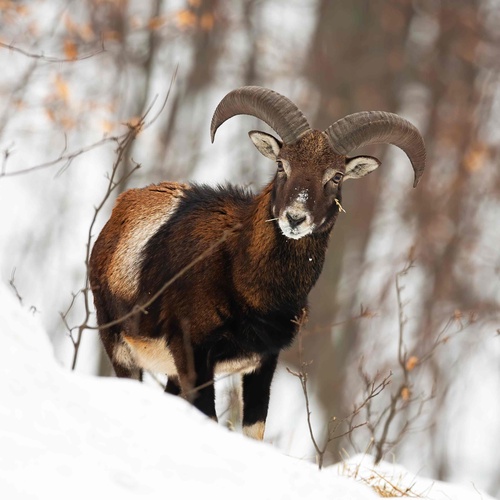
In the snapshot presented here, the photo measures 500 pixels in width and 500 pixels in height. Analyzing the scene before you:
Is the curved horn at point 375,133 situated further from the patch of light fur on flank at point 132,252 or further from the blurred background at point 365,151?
the blurred background at point 365,151

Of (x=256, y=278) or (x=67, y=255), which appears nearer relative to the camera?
(x=256, y=278)

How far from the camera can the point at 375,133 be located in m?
8.22

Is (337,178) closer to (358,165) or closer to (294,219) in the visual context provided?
(358,165)

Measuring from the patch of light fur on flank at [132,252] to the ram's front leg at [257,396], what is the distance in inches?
46.7

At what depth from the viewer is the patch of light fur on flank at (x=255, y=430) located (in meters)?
7.97

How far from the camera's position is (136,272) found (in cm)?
832

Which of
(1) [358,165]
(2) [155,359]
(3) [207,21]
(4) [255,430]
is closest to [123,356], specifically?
(2) [155,359]

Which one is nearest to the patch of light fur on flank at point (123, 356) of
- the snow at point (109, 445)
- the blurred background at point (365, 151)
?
the snow at point (109, 445)

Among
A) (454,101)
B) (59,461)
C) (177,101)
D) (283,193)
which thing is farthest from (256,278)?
(454,101)

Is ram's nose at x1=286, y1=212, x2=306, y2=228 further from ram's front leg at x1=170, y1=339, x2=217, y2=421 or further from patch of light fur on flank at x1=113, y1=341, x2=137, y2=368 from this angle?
patch of light fur on flank at x1=113, y1=341, x2=137, y2=368

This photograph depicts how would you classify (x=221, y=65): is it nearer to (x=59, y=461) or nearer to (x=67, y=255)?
(x=67, y=255)

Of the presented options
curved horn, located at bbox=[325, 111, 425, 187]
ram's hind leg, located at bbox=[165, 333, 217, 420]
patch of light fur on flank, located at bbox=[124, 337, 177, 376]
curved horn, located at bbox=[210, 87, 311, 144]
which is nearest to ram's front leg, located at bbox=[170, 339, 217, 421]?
ram's hind leg, located at bbox=[165, 333, 217, 420]

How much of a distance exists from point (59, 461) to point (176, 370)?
3.65 metres

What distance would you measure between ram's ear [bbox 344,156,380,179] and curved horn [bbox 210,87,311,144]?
1.41ft
